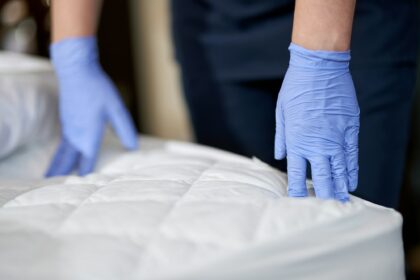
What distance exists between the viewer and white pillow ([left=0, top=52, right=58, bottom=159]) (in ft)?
2.74

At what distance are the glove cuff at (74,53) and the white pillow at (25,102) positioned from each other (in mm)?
67

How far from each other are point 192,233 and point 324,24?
1.04 feet

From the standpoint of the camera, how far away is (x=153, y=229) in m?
0.50

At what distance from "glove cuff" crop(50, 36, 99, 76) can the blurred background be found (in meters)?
1.08

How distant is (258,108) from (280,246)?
0.60 m

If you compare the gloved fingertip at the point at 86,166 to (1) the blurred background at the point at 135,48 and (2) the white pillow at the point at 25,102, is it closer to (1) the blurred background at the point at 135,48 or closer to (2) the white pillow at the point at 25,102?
(2) the white pillow at the point at 25,102

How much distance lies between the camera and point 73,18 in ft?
2.93

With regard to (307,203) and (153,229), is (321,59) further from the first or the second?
(153,229)

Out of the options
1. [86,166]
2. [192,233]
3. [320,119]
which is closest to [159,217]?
[192,233]

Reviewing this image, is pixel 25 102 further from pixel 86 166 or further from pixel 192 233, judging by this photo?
pixel 192 233

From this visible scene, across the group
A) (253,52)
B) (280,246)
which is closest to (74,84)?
(253,52)

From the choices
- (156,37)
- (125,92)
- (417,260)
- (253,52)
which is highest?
(253,52)

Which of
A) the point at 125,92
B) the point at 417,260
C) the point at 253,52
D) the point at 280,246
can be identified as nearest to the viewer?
the point at 280,246

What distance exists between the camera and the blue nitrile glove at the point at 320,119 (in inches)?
25.1
